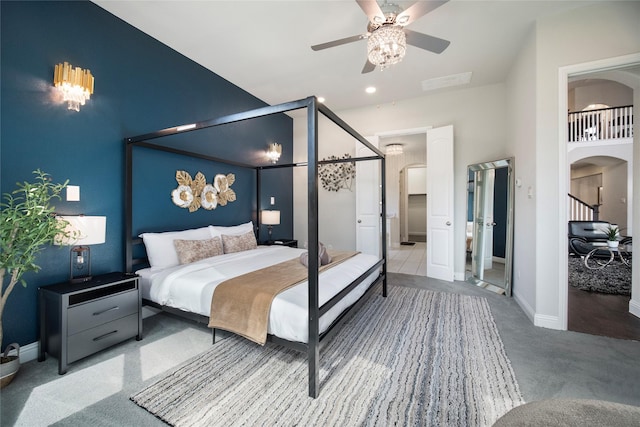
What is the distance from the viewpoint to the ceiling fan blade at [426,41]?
220cm

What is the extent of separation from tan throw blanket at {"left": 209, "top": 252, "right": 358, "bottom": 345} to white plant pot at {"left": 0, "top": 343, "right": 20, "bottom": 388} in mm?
1274

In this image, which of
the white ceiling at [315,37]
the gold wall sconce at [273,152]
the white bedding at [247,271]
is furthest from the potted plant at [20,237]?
the gold wall sconce at [273,152]

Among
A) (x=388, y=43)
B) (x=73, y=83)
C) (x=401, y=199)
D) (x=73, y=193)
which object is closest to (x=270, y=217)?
(x=73, y=193)

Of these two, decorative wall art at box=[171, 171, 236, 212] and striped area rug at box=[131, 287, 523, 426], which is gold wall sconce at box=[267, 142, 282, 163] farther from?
striped area rug at box=[131, 287, 523, 426]

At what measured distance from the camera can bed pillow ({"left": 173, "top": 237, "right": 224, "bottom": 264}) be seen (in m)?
2.84

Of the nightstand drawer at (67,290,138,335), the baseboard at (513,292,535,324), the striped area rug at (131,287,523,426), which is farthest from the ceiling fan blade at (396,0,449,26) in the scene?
the nightstand drawer at (67,290,138,335)

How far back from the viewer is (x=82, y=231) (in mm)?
1991

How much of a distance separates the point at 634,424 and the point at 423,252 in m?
6.54

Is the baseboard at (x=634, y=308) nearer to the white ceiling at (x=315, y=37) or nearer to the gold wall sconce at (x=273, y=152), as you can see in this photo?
the white ceiling at (x=315, y=37)

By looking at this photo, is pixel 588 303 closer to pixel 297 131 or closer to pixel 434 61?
pixel 434 61

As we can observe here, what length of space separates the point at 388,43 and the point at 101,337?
131 inches

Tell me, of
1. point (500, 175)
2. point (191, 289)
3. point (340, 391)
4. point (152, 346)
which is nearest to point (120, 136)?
point (191, 289)

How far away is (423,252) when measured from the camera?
271 inches

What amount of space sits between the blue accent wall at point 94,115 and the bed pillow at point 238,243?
0.50 metres
